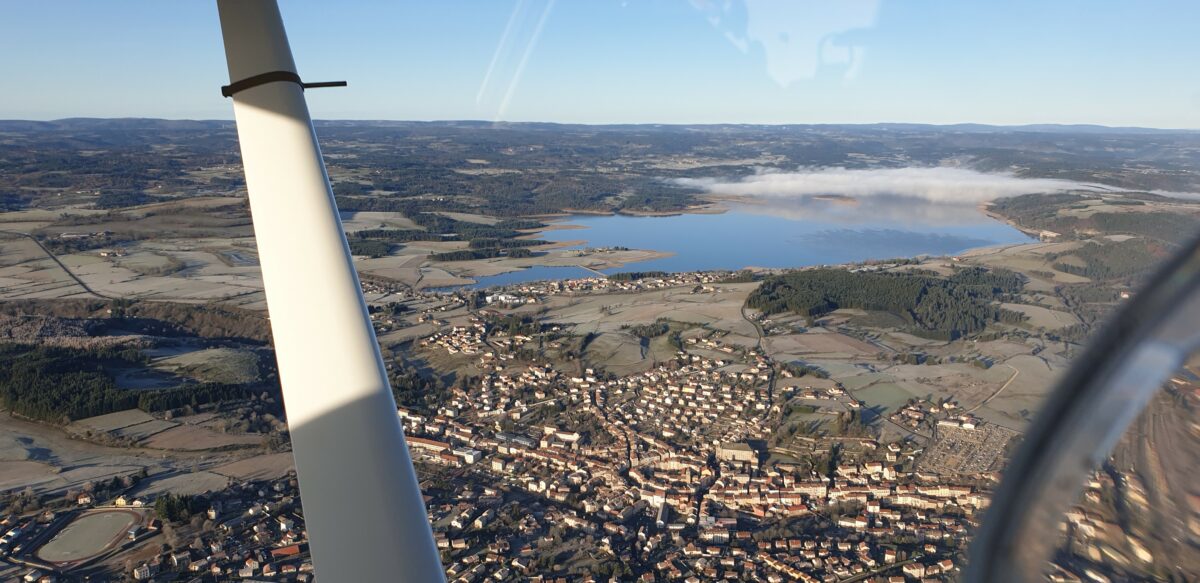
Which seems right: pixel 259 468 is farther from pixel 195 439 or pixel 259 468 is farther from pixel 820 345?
pixel 820 345

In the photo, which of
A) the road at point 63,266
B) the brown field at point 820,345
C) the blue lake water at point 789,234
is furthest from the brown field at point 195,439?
the blue lake water at point 789,234

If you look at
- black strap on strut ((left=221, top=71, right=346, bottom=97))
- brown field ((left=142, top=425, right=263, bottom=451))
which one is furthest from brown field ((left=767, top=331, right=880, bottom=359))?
black strap on strut ((left=221, top=71, right=346, bottom=97))

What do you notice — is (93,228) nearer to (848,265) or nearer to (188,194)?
(188,194)

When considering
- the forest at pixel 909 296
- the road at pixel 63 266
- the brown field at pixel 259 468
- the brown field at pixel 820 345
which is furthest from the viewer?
the road at pixel 63 266

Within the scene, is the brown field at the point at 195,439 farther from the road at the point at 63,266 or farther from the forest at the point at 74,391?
the road at the point at 63,266

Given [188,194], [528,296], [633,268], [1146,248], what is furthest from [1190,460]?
[188,194]

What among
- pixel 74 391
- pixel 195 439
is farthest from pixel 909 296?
pixel 74 391

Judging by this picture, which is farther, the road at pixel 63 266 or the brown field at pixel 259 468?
the road at pixel 63 266

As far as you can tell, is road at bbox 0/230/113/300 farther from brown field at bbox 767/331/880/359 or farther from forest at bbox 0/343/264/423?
brown field at bbox 767/331/880/359
